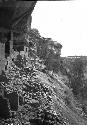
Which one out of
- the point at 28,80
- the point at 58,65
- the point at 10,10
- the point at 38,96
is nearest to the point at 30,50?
the point at 58,65

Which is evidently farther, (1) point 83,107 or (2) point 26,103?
(1) point 83,107

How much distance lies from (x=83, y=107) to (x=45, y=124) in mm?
13001

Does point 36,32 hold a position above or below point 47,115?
above

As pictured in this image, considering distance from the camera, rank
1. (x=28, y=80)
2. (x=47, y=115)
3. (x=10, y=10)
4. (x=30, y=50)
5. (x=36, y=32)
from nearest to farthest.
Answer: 1. (x=10, y=10)
2. (x=47, y=115)
3. (x=28, y=80)
4. (x=30, y=50)
5. (x=36, y=32)

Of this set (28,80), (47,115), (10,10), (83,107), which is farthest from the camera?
(83,107)

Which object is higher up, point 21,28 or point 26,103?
point 21,28

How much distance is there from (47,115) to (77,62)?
21736 mm

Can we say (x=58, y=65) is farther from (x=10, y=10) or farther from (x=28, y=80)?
(x=10, y=10)

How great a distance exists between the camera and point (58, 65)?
115 ft

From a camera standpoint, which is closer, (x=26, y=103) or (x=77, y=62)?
(x=26, y=103)

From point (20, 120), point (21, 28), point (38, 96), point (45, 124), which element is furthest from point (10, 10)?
point (38, 96)

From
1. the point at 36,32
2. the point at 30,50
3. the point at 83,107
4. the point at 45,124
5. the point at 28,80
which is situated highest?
the point at 36,32

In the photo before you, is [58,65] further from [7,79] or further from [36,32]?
[7,79]

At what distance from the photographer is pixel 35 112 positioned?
12898 mm
